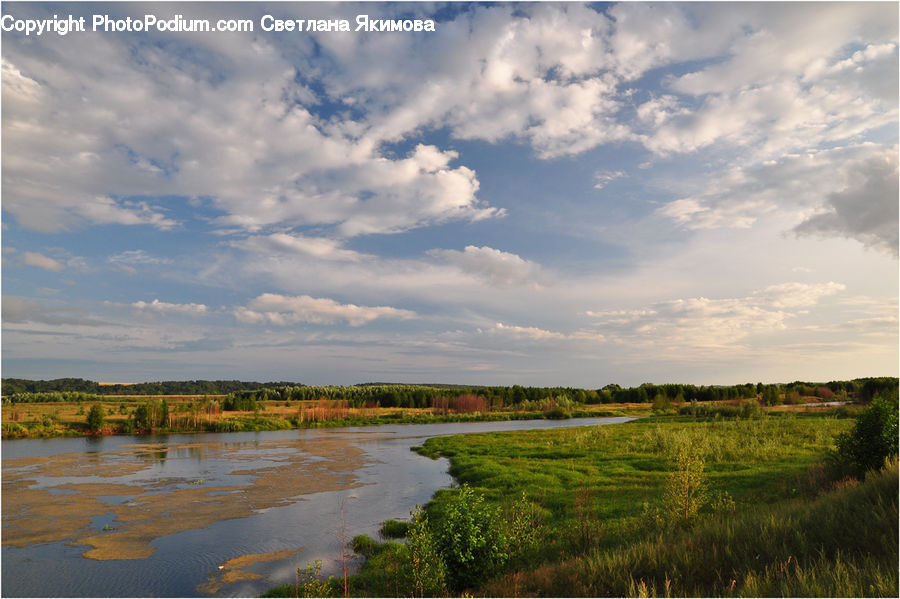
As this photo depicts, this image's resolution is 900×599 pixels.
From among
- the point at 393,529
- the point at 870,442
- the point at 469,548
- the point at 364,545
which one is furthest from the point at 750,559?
the point at 393,529

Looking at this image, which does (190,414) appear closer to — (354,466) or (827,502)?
(354,466)

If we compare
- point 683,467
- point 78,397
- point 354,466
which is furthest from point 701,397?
point 78,397

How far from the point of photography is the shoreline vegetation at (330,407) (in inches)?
2379

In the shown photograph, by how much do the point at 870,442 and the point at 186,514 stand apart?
86.5 ft

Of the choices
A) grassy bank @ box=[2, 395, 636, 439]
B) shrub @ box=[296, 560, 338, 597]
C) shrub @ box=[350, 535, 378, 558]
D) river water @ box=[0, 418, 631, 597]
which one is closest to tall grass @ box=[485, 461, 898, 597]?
shrub @ box=[296, 560, 338, 597]

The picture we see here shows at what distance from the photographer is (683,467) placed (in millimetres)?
13531

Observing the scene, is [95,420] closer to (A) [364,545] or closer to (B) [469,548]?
(A) [364,545]

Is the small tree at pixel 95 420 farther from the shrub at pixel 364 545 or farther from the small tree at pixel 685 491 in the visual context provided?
the small tree at pixel 685 491

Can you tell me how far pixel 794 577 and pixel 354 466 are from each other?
101 ft

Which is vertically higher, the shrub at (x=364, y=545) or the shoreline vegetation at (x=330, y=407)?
the shrub at (x=364, y=545)

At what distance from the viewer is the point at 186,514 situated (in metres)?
21.3

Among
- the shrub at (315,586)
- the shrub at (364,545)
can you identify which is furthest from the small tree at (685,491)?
the shrub at (364,545)

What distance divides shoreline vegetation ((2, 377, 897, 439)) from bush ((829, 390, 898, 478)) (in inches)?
1104

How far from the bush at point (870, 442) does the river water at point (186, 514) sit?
1657 centimetres
